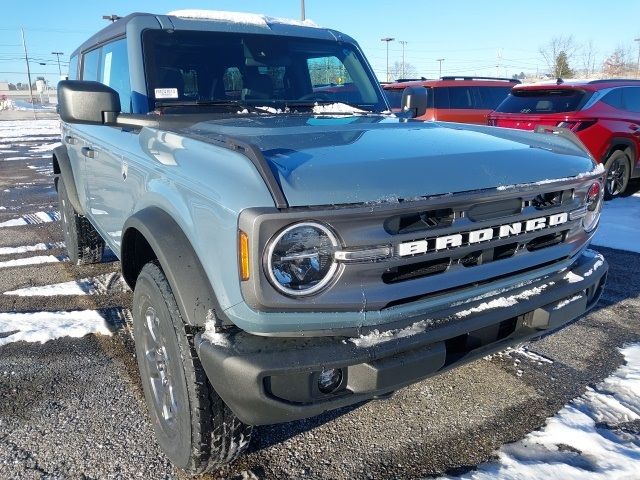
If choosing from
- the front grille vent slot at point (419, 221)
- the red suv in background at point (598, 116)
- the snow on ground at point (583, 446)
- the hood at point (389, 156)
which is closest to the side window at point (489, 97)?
the red suv in background at point (598, 116)

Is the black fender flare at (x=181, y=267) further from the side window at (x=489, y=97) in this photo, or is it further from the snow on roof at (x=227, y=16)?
the side window at (x=489, y=97)

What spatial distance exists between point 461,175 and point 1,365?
2.84m

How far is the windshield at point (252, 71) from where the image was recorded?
3105 mm

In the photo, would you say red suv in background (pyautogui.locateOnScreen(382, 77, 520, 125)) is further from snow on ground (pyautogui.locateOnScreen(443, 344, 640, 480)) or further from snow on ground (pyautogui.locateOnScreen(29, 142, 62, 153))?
snow on ground (pyautogui.locateOnScreen(29, 142, 62, 153))

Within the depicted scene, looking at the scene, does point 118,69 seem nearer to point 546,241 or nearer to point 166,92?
point 166,92

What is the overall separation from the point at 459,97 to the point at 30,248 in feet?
28.1

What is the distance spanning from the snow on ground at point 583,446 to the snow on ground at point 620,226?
3.19 meters

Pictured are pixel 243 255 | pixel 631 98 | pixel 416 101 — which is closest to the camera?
pixel 243 255

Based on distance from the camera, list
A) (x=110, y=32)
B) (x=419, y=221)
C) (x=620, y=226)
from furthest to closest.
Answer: (x=620, y=226), (x=110, y=32), (x=419, y=221)

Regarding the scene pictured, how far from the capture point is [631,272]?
4.80 meters

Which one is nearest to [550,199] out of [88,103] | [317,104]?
[317,104]

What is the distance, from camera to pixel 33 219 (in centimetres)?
711

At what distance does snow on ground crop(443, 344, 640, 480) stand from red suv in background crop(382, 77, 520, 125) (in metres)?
8.48

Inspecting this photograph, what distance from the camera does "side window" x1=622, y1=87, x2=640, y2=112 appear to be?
8328 millimetres
